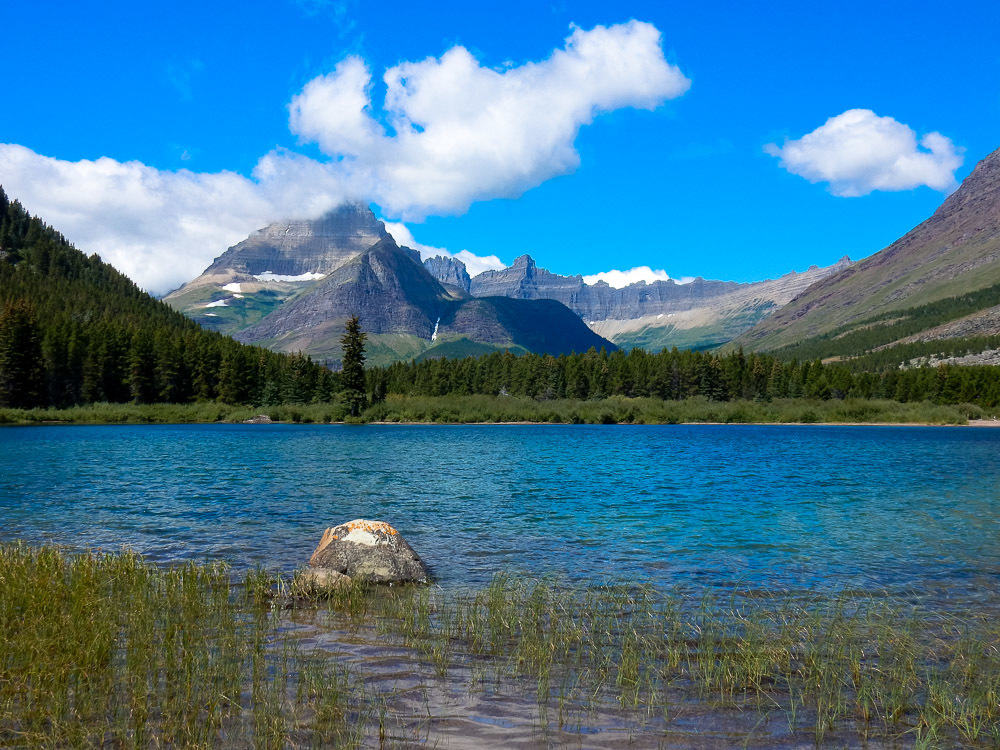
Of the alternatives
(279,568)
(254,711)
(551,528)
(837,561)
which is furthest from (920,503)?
(254,711)

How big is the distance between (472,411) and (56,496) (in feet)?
476

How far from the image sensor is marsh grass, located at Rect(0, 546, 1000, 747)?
9.42m

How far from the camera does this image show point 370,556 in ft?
63.7

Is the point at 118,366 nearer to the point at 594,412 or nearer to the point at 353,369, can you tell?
the point at 353,369

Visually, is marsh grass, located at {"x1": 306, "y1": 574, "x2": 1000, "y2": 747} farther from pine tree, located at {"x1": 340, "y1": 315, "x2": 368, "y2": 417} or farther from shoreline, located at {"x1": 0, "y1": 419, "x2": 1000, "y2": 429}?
shoreline, located at {"x1": 0, "y1": 419, "x2": 1000, "y2": 429}

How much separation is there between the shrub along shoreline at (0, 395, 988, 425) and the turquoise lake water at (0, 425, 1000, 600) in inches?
3807

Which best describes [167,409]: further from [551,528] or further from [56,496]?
[551,528]

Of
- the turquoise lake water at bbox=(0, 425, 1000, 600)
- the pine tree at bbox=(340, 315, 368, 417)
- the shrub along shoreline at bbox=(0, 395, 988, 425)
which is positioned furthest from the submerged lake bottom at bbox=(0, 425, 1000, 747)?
the shrub along shoreline at bbox=(0, 395, 988, 425)

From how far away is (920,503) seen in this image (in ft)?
125

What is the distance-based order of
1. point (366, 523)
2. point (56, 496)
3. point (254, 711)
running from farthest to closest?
point (56, 496) < point (366, 523) < point (254, 711)

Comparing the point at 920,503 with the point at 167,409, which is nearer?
the point at 920,503

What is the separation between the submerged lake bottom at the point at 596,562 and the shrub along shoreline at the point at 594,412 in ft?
349

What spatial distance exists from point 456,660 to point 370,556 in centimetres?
729

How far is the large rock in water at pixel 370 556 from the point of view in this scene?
755 inches
